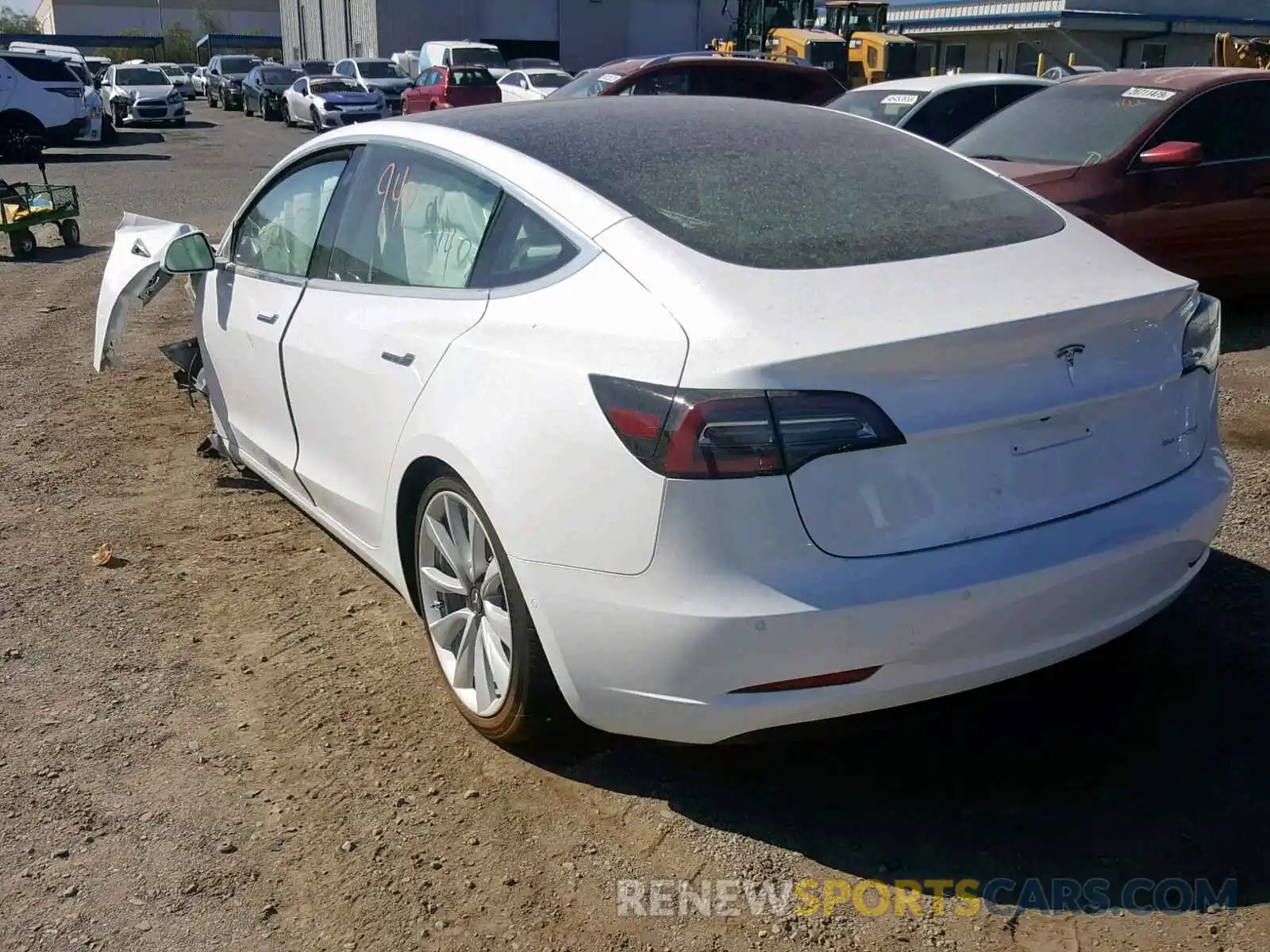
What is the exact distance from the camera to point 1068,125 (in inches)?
318

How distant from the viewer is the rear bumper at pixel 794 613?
8.25 feet

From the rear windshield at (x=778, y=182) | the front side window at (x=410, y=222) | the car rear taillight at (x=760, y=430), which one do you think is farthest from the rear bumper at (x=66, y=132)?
the car rear taillight at (x=760, y=430)

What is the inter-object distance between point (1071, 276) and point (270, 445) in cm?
277

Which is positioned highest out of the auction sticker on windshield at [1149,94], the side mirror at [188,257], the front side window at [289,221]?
the auction sticker on windshield at [1149,94]

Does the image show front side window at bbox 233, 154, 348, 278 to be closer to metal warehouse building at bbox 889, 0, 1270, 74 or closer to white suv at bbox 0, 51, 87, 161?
white suv at bbox 0, 51, 87, 161

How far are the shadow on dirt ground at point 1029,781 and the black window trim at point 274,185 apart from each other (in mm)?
1936

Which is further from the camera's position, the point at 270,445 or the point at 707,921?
the point at 270,445

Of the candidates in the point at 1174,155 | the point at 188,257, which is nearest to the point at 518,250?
the point at 188,257

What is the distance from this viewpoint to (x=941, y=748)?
3.23 meters

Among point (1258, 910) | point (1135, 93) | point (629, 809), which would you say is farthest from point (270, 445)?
point (1135, 93)

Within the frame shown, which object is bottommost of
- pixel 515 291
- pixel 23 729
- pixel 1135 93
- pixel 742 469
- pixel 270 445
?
pixel 23 729

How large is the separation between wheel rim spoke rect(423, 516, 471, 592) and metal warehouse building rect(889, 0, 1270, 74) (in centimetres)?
3292

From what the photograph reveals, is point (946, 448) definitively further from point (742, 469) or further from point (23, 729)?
point (23, 729)

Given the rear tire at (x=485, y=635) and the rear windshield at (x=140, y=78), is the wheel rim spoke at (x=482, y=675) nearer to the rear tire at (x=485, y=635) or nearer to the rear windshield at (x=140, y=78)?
the rear tire at (x=485, y=635)
